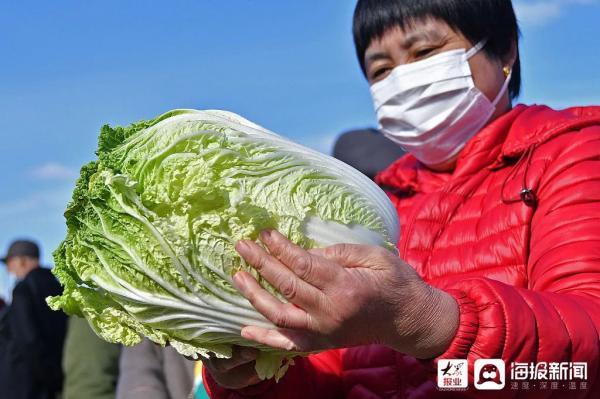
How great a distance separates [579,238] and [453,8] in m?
1.27

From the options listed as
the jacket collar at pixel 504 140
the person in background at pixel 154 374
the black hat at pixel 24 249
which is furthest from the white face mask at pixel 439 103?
the black hat at pixel 24 249

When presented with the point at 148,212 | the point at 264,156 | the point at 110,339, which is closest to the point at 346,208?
the point at 264,156

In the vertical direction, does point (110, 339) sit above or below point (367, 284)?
below

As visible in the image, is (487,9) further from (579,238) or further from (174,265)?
(174,265)

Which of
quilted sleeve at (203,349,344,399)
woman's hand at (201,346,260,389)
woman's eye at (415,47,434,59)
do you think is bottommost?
quilted sleeve at (203,349,344,399)

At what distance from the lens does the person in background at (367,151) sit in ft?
20.9

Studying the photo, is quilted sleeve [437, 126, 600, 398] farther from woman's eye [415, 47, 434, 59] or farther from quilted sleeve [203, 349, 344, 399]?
woman's eye [415, 47, 434, 59]

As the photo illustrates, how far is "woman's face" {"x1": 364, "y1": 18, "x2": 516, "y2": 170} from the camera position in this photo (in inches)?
125

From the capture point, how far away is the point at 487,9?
328 centimetres

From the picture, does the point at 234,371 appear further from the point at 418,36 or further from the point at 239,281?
the point at 418,36

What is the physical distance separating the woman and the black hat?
719 centimetres

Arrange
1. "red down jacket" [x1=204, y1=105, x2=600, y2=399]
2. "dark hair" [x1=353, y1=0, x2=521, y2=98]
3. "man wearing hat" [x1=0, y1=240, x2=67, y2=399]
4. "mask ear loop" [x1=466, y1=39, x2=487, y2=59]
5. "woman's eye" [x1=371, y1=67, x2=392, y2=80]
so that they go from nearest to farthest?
"red down jacket" [x1=204, y1=105, x2=600, y2=399] < "dark hair" [x1=353, y1=0, x2=521, y2=98] < "mask ear loop" [x1=466, y1=39, x2=487, y2=59] < "woman's eye" [x1=371, y1=67, x2=392, y2=80] < "man wearing hat" [x1=0, y1=240, x2=67, y2=399]

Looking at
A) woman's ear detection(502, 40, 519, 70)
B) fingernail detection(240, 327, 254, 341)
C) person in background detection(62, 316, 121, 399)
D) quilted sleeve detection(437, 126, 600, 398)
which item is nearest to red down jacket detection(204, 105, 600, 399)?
quilted sleeve detection(437, 126, 600, 398)

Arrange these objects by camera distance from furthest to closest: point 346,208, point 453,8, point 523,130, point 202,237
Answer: point 453,8 → point 523,130 → point 346,208 → point 202,237
